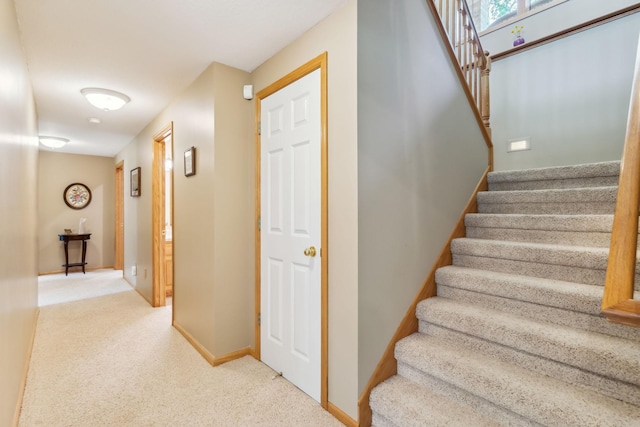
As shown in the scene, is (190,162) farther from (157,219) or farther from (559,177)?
(559,177)

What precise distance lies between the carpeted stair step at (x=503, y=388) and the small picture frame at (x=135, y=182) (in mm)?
4011

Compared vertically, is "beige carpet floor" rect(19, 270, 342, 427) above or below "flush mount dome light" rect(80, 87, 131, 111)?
below

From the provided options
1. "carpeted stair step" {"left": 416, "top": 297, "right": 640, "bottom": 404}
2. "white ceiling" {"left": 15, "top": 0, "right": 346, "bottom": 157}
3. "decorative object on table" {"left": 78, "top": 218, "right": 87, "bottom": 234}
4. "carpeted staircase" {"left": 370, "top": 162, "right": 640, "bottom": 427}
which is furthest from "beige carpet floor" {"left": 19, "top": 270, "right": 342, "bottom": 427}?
"decorative object on table" {"left": 78, "top": 218, "right": 87, "bottom": 234}

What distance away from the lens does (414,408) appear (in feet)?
4.97

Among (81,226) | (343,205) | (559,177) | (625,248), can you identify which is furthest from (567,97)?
(81,226)

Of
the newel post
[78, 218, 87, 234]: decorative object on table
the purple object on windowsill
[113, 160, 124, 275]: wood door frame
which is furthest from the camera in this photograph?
[113, 160, 124, 275]: wood door frame

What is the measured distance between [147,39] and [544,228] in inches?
116

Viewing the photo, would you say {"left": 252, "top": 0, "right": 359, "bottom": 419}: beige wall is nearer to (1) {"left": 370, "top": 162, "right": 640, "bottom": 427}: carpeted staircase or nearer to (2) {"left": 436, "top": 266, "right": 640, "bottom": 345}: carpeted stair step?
(1) {"left": 370, "top": 162, "right": 640, "bottom": 427}: carpeted staircase

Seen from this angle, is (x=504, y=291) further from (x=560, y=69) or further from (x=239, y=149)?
(x=560, y=69)

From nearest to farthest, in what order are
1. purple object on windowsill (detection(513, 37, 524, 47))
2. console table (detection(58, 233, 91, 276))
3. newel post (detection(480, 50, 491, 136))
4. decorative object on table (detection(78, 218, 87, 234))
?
1. newel post (detection(480, 50, 491, 136))
2. purple object on windowsill (detection(513, 37, 524, 47))
3. console table (detection(58, 233, 91, 276))
4. decorative object on table (detection(78, 218, 87, 234))

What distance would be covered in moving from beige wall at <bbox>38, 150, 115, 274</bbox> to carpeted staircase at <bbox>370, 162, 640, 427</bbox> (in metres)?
6.59

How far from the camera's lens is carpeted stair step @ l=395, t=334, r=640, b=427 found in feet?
3.96

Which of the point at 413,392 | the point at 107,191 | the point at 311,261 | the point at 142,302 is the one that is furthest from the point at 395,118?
the point at 107,191

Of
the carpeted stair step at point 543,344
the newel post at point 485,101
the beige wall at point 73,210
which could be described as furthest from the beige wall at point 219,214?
the beige wall at point 73,210
